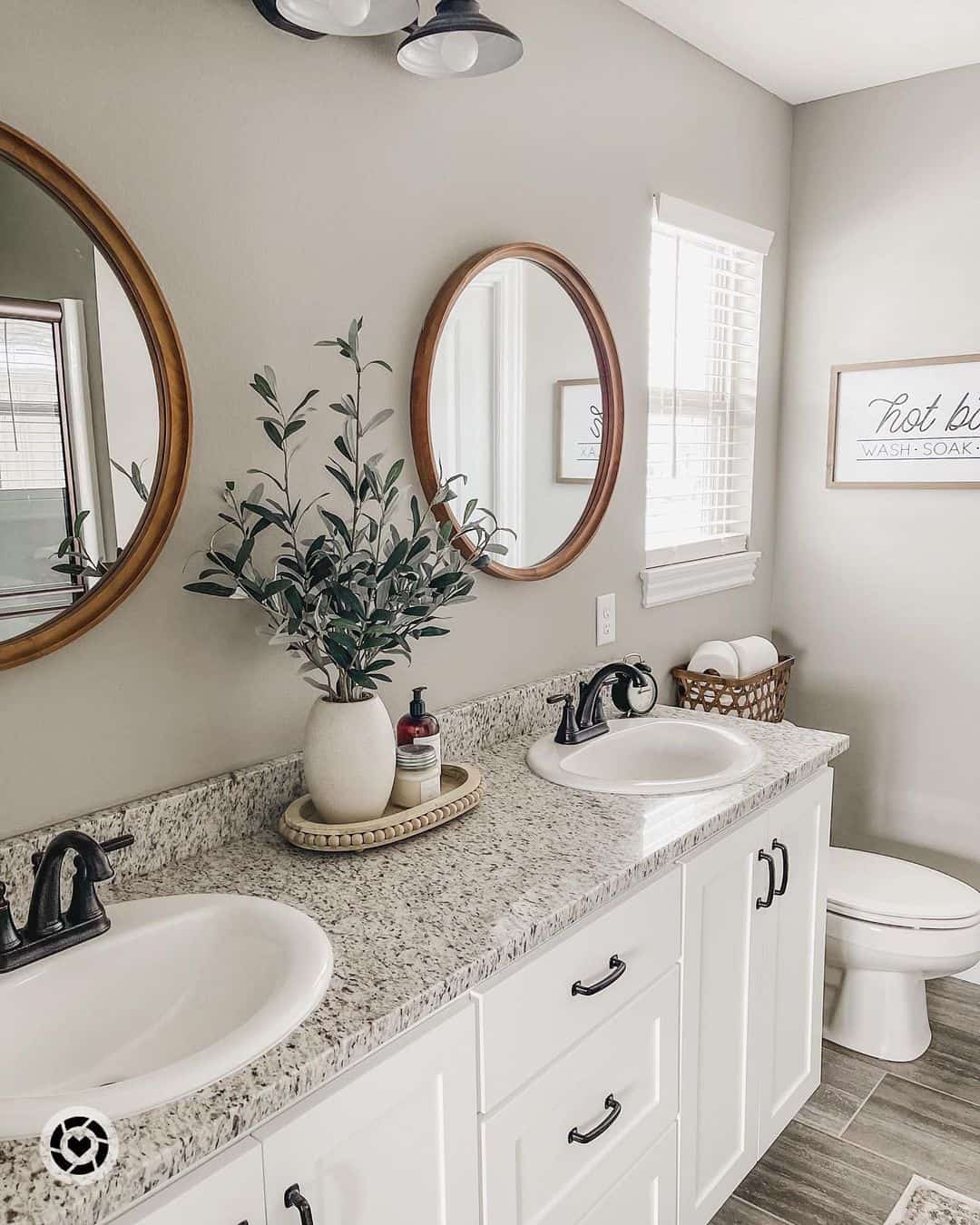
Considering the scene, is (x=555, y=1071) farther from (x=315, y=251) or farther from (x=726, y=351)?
A: (x=726, y=351)

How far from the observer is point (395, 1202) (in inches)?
44.4

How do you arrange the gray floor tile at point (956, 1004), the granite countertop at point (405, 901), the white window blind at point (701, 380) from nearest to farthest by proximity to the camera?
the granite countertop at point (405, 901) → the white window blind at point (701, 380) → the gray floor tile at point (956, 1004)

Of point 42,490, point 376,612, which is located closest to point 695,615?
point 376,612

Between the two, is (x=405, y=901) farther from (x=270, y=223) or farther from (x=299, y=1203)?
(x=270, y=223)

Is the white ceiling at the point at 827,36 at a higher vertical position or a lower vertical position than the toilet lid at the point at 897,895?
higher

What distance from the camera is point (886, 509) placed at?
2861mm

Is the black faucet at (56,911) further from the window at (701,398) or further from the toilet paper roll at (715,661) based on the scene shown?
the toilet paper roll at (715,661)

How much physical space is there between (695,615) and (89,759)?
1.74 m

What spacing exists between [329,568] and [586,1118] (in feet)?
2.89

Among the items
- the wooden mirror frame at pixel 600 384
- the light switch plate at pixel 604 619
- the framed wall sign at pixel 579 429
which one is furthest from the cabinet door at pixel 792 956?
the framed wall sign at pixel 579 429

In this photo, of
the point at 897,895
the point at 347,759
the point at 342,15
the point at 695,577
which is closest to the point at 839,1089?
the point at 897,895

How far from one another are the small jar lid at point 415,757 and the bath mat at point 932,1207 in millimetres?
1300

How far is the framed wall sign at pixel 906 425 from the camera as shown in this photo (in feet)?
8.82

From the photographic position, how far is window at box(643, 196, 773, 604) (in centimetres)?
251
